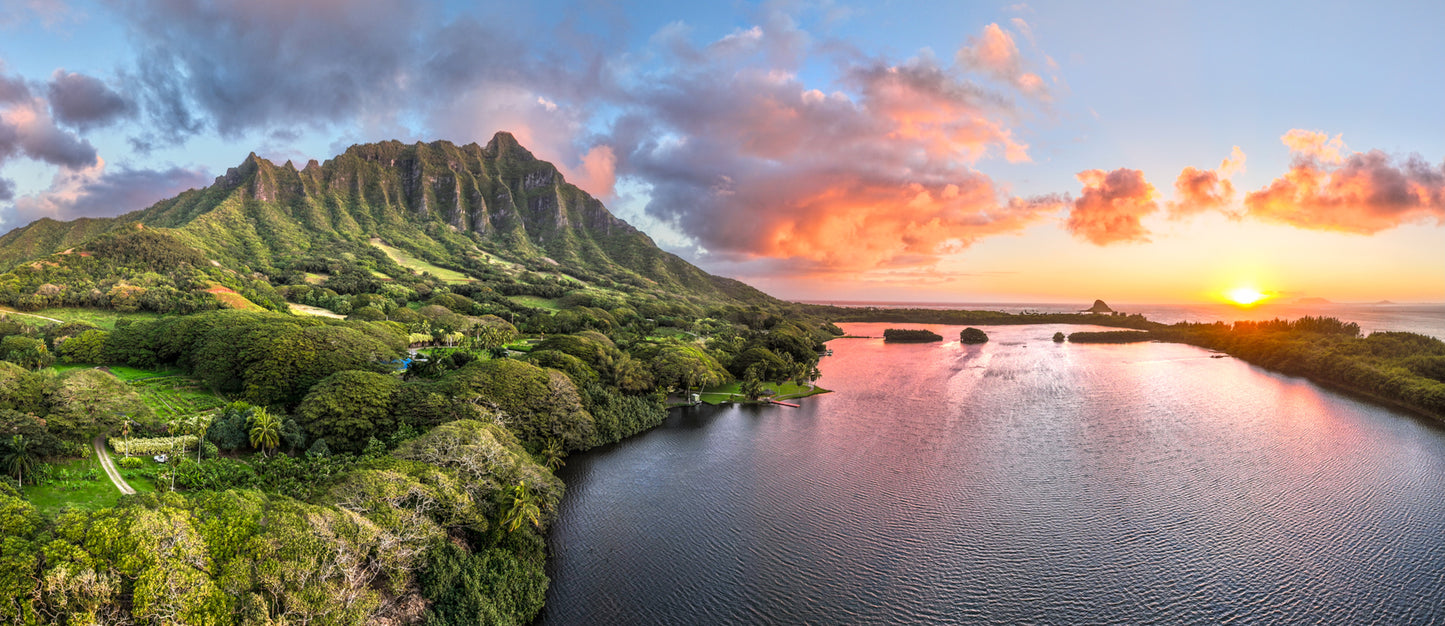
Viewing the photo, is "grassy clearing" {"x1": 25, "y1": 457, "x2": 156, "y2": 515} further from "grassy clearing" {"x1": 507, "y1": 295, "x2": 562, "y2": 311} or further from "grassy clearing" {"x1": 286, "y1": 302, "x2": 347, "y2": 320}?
"grassy clearing" {"x1": 507, "y1": 295, "x2": 562, "y2": 311}

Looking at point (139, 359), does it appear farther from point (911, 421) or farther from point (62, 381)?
point (911, 421)

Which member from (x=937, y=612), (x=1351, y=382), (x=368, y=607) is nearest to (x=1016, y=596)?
(x=937, y=612)

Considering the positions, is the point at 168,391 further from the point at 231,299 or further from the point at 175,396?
the point at 231,299

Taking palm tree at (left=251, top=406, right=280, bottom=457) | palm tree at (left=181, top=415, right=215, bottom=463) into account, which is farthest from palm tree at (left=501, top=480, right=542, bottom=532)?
palm tree at (left=181, top=415, right=215, bottom=463)

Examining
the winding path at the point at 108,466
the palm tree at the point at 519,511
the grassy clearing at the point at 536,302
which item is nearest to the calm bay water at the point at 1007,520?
the palm tree at the point at 519,511

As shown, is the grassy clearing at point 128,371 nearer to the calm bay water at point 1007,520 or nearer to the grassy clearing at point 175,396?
the grassy clearing at point 175,396
